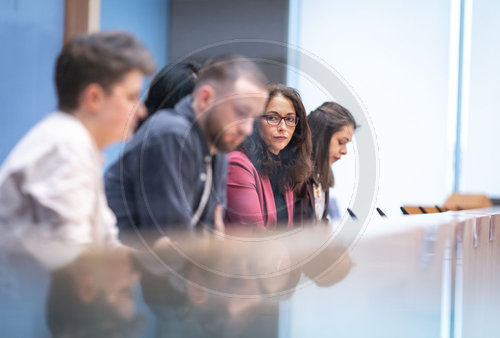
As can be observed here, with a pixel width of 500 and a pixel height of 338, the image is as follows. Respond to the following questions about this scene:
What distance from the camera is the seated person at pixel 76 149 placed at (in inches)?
14.5

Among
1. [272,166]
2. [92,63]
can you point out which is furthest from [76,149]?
[272,166]

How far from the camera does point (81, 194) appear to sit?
1.25ft

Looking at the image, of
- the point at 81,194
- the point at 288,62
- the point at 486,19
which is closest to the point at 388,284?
the point at 288,62

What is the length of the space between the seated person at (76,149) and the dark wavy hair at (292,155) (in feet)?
0.38

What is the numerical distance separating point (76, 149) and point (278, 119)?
0.57 feet

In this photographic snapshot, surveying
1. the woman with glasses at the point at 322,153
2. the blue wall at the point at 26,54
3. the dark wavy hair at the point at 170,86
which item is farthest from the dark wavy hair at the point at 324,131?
the blue wall at the point at 26,54

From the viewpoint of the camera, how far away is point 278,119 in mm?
465

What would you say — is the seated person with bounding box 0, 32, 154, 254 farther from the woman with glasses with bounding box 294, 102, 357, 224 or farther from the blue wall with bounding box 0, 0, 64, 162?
the woman with glasses with bounding box 294, 102, 357, 224

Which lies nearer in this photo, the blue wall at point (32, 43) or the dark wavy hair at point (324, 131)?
the blue wall at point (32, 43)

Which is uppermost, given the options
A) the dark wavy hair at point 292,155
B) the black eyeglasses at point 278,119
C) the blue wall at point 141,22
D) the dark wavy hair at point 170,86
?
the blue wall at point 141,22

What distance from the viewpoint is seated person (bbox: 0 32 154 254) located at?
1.21 ft

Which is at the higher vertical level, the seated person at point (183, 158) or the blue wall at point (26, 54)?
the blue wall at point (26, 54)

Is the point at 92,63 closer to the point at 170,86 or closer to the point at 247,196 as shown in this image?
the point at 170,86

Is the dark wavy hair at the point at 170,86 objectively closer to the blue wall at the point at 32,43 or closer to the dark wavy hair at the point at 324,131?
the blue wall at the point at 32,43
